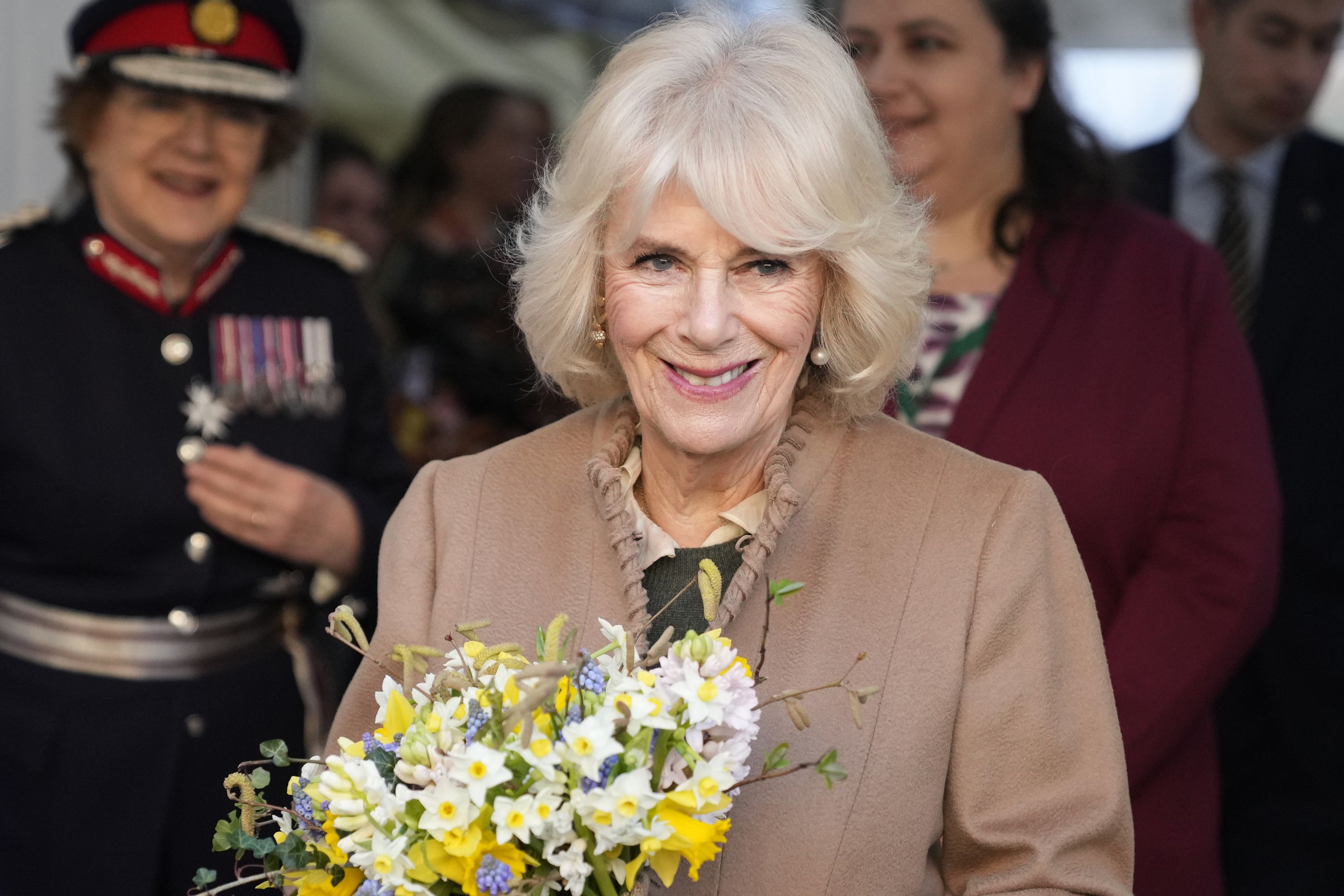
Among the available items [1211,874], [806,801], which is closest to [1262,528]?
[1211,874]

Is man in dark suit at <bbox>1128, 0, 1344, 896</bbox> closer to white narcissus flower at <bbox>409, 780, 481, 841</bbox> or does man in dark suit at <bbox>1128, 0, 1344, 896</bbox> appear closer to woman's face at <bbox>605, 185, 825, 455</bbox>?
woman's face at <bbox>605, 185, 825, 455</bbox>

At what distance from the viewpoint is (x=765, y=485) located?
218 cm

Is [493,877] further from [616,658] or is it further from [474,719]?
[616,658]

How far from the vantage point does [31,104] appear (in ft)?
12.3

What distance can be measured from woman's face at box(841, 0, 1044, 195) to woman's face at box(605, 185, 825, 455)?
2.90 feet

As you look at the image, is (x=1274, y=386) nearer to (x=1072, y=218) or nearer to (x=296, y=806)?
(x=1072, y=218)

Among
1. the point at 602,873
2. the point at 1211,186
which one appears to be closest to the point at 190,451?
the point at 602,873

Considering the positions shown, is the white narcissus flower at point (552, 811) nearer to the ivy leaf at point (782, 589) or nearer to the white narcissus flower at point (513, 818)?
the white narcissus flower at point (513, 818)

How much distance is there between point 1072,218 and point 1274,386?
85 cm

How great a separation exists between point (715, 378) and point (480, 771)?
0.72 m

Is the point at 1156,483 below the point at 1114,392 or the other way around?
below

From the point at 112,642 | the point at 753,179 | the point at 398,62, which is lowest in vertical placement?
the point at 112,642

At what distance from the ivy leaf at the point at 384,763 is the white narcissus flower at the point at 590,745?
9.1 inches

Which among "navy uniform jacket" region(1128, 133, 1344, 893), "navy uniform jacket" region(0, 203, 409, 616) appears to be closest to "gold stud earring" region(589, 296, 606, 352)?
"navy uniform jacket" region(0, 203, 409, 616)
